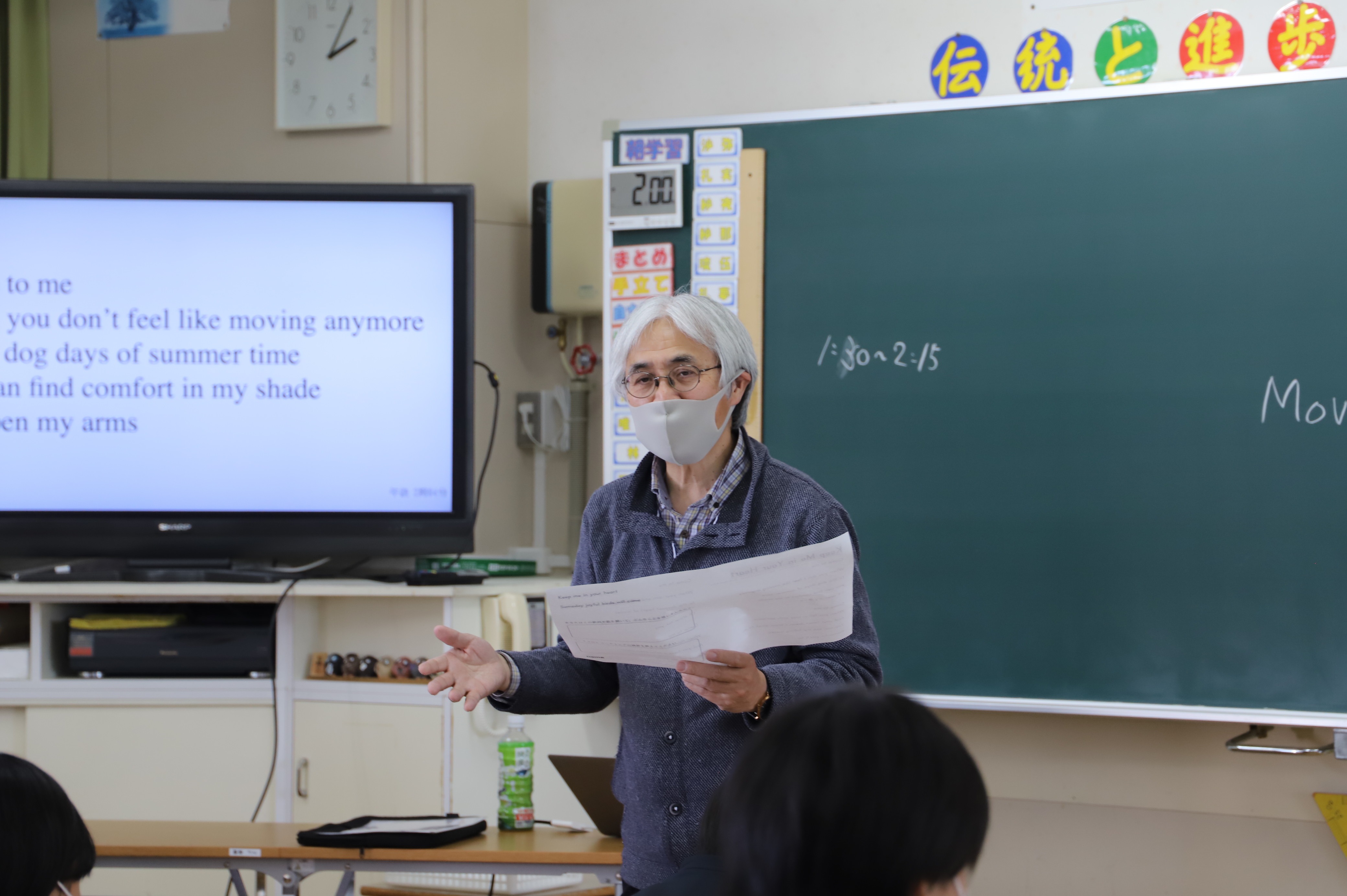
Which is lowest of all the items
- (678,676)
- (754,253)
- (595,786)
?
(595,786)

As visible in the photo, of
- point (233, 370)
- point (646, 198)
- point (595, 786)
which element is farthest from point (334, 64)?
point (595, 786)

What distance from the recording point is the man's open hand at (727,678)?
121 cm

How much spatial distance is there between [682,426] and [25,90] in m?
2.90

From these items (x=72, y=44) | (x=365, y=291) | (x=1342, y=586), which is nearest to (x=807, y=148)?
(x=365, y=291)

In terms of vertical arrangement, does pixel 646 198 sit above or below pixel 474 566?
above

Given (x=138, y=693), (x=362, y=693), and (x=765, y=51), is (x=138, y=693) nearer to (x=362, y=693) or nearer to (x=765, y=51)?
(x=362, y=693)

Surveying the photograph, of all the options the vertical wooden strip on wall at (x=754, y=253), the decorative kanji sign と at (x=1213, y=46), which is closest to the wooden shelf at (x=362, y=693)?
the vertical wooden strip on wall at (x=754, y=253)

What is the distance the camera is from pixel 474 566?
9.50 ft

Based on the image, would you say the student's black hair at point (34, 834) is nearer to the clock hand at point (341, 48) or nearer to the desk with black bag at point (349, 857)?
the desk with black bag at point (349, 857)

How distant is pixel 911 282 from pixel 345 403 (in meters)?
1.49

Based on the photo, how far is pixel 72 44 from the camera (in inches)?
134

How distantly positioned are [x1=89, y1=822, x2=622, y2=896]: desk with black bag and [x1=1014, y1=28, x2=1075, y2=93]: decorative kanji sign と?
7.31 feet

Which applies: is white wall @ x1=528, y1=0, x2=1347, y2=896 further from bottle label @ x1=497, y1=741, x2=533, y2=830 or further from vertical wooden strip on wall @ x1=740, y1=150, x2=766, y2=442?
bottle label @ x1=497, y1=741, x2=533, y2=830

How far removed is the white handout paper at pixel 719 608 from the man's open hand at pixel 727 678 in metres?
0.04
